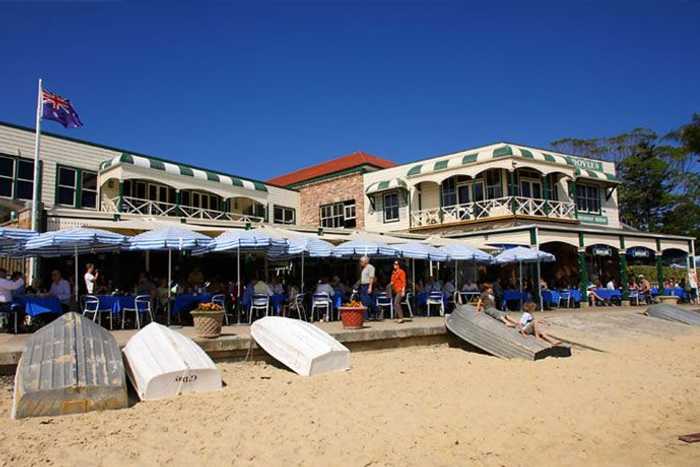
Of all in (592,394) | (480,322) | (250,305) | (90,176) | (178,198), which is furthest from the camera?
(178,198)

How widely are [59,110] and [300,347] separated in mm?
11623

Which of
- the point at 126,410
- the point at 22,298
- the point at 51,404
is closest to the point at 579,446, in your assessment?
the point at 126,410

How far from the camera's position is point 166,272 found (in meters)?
15.6

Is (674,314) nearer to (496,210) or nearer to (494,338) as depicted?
(496,210)

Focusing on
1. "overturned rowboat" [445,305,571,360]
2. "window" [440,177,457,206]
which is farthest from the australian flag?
"window" [440,177,457,206]

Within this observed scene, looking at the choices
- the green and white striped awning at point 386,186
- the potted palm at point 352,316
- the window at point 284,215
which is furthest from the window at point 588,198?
the potted palm at point 352,316

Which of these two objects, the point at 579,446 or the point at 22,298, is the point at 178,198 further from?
the point at 579,446

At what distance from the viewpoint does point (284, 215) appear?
2577 cm

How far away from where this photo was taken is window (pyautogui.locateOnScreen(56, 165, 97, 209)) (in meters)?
17.7

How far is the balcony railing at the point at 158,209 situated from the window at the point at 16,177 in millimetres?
2538

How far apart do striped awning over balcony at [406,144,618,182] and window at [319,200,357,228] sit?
12.5 ft

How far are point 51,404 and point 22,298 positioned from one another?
4399mm

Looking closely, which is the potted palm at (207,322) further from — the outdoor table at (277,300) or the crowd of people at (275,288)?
the outdoor table at (277,300)

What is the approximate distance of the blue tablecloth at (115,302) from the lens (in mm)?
9367
